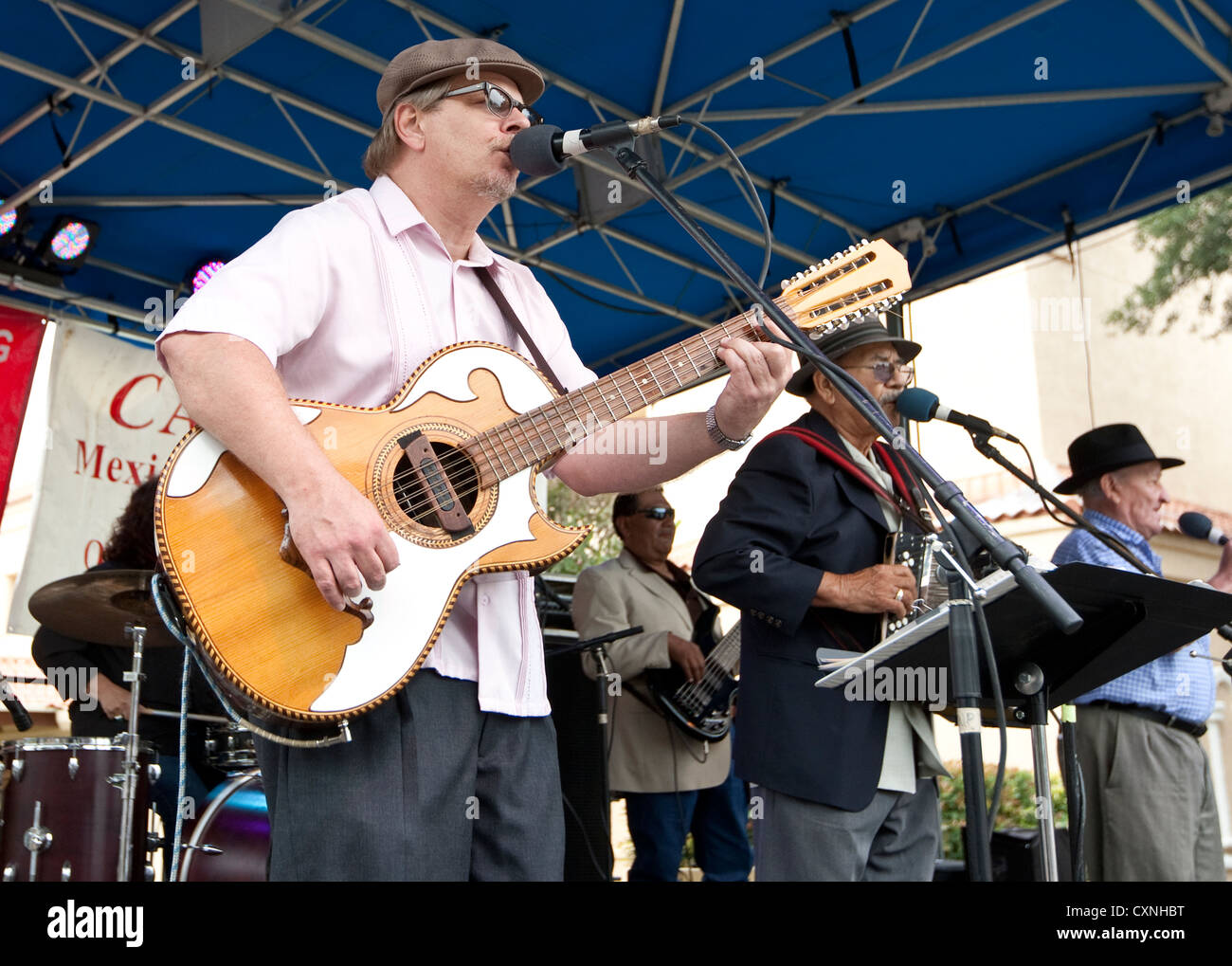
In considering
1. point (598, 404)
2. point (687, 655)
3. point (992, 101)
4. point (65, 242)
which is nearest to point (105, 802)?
point (687, 655)

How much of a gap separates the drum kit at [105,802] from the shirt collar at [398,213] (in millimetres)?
2273

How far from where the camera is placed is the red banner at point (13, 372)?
694cm

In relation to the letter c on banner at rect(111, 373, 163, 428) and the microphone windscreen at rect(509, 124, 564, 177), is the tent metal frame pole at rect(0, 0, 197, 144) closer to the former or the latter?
the letter c on banner at rect(111, 373, 163, 428)

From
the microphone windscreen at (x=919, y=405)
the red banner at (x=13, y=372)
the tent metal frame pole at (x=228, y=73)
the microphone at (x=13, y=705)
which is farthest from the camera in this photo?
the red banner at (x=13, y=372)

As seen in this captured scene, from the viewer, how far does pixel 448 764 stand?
6.86 feet

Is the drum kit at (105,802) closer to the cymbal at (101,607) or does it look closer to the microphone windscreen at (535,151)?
the cymbal at (101,607)

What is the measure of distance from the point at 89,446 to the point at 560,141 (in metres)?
5.82

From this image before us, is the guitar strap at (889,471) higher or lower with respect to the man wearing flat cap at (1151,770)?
higher

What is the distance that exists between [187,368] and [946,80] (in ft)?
16.5

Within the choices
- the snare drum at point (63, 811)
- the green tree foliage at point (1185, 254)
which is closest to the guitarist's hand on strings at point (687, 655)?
the snare drum at point (63, 811)

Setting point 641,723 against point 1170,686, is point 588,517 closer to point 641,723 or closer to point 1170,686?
point 641,723

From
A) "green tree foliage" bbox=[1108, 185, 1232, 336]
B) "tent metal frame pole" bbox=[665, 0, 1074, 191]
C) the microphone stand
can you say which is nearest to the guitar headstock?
the microphone stand

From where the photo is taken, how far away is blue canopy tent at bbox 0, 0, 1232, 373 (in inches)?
223
